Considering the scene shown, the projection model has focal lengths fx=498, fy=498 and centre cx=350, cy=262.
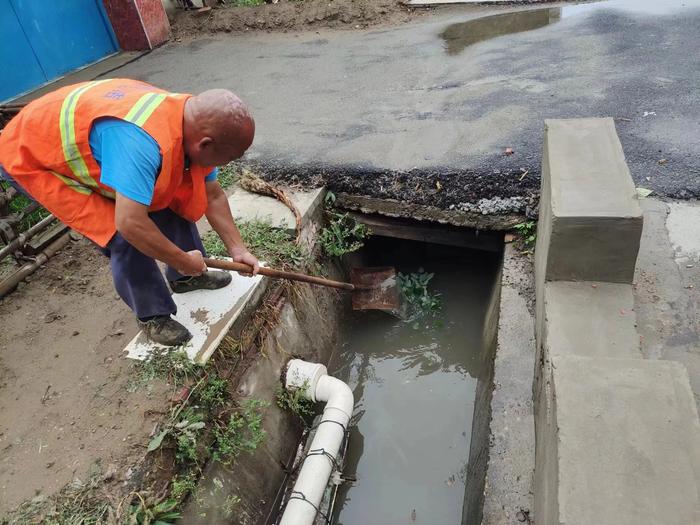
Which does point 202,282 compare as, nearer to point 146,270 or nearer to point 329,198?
point 146,270

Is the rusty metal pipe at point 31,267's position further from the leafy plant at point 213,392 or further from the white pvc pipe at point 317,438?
the white pvc pipe at point 317,438

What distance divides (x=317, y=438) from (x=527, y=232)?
217 cm

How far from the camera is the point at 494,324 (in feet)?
12.1

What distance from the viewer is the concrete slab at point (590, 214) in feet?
8.26

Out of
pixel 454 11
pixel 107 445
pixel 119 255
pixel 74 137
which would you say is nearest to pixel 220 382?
pixel 107 445

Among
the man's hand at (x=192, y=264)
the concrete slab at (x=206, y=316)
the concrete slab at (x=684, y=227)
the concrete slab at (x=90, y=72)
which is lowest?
the concrete slab at (x=684, y=227)

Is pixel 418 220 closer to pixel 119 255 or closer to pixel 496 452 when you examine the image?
pixel 496 452

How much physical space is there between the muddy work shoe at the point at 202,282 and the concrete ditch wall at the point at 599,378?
2.08 m

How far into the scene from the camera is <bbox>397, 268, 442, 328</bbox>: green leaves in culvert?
4770mm

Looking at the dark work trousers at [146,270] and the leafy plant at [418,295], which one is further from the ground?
the dark work trousers at [146,270]

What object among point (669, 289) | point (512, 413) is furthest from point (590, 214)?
point (512, 413)

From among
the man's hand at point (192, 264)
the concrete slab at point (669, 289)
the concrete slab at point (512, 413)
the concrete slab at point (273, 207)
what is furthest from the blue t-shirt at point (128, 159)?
the concrete slab at point (669, 289)

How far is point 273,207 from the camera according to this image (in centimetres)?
425

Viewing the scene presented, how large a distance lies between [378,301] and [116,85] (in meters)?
2.93
